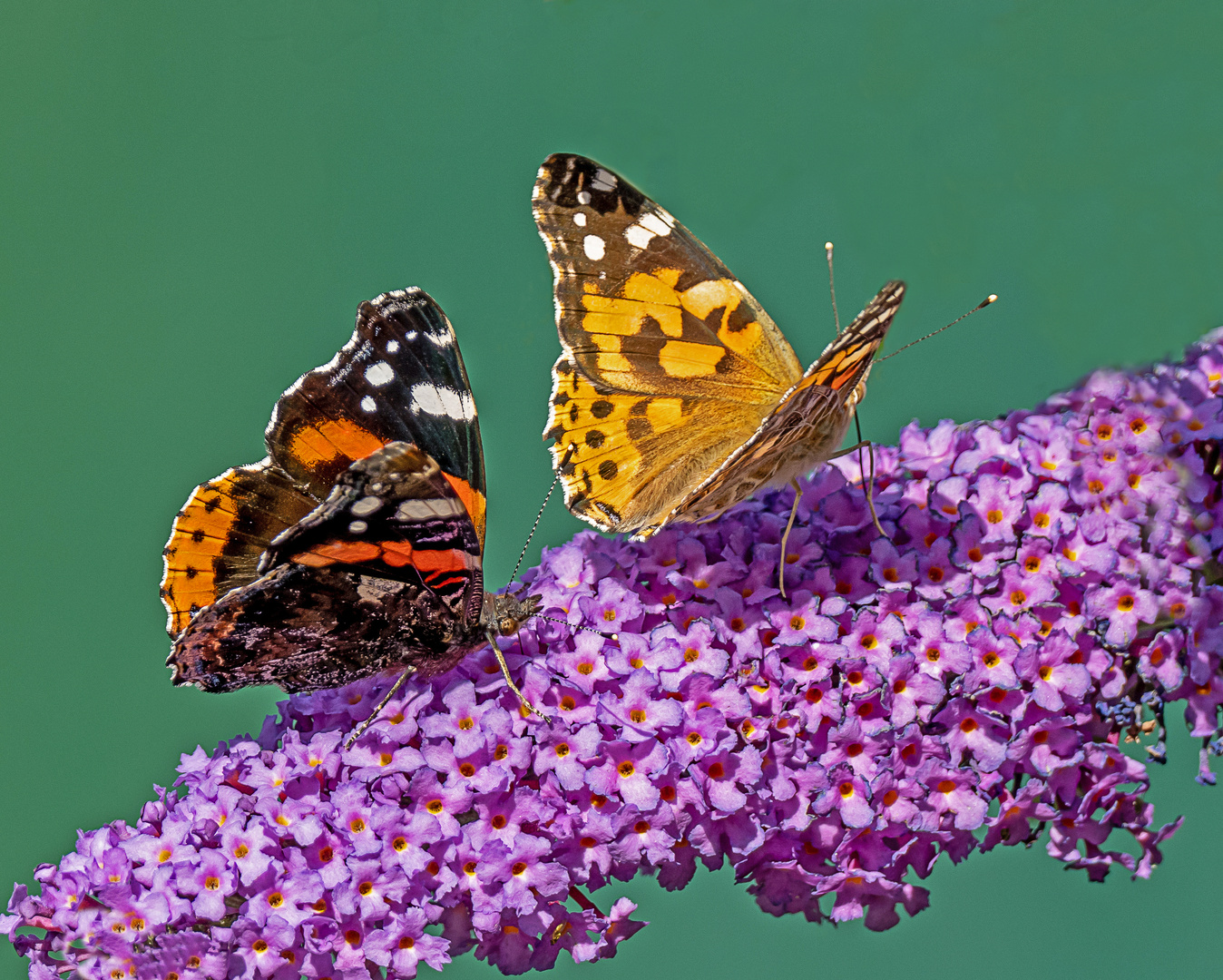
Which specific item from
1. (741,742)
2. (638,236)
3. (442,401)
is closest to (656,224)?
(638,236)

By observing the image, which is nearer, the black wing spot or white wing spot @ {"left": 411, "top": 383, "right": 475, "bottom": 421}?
white wing spot @ {"left": 411, "top": 383, "right": 475, "bottom": 421}

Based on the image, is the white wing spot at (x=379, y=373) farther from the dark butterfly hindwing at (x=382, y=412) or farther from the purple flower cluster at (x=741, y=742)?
the purple flower cluster at (x=741, y=742)

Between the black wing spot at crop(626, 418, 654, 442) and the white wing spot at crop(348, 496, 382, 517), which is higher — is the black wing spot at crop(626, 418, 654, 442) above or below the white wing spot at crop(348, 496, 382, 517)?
above

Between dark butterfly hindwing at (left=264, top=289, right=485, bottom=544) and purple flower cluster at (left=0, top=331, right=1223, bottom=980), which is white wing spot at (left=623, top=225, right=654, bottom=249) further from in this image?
purple flower cluster at (left=0, top=331, right=1223, bottom=980)

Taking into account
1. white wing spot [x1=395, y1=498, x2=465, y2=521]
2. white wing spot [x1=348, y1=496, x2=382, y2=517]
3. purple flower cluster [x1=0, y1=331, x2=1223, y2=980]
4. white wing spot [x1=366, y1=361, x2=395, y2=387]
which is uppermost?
white wing spot [x1=366, y1=361, x2=395, y2=387]

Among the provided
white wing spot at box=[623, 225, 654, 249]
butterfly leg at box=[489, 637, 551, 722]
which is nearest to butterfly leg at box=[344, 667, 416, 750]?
butterfly leg at box=[489, 637, 551, 722]

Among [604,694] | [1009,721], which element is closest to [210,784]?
[604,694]
